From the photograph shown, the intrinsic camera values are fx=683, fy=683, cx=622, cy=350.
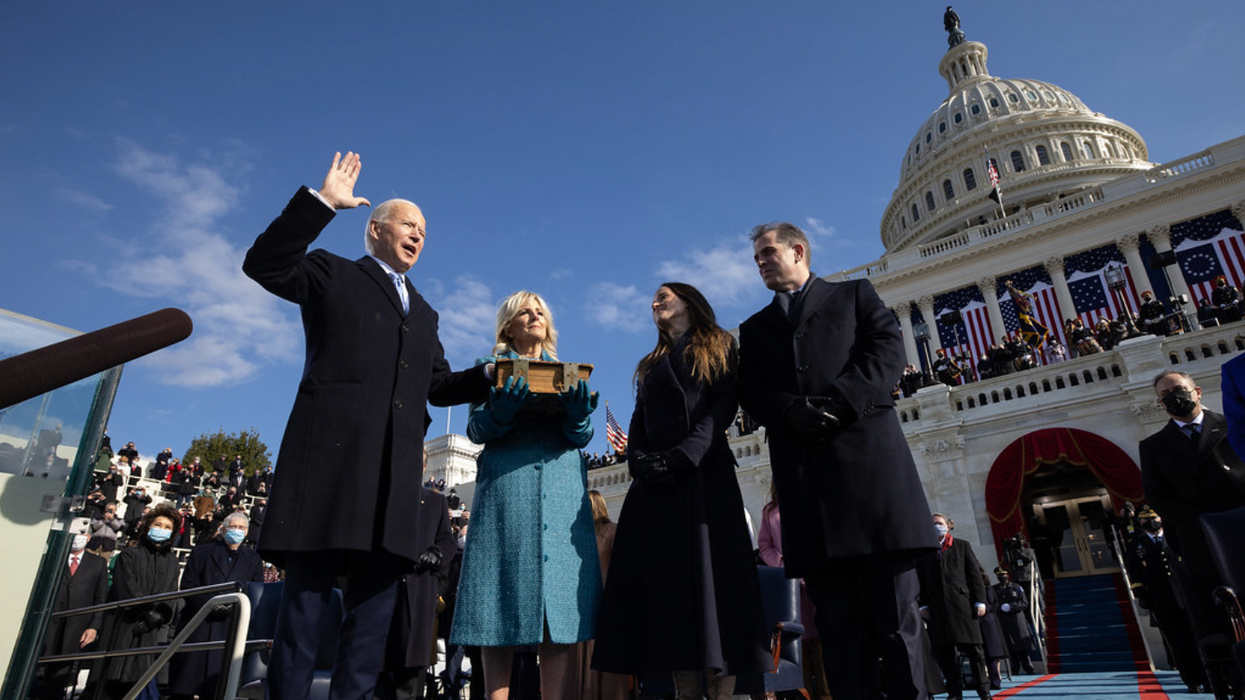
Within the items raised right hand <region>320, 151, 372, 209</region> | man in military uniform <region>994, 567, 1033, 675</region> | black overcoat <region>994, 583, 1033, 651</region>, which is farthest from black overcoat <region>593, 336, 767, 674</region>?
black overcoat <region>994, 583, 1033, 651</region>

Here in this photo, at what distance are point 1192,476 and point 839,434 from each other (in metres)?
3.59

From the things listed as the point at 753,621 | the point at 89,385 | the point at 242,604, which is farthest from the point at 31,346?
the point at 753,621

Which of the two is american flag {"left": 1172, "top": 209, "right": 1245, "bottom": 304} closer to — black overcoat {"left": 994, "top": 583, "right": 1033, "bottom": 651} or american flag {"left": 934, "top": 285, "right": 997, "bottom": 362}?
american flag {"left": 934, "top": 285, "right": 997, "bottom": 362}

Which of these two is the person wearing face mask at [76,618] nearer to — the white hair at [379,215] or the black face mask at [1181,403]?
the white hair at [379,215]

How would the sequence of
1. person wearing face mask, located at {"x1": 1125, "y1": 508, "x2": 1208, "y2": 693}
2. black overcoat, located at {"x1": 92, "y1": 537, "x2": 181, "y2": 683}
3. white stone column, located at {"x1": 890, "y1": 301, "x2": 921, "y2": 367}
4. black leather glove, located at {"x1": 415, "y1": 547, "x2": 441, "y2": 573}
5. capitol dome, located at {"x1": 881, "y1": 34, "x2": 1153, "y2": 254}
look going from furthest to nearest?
capitol dome, located at {"x1": 881, "y1": 34, "x2": 1153, "y2": 254}, white stone column, located at {"x1": 890, "y1": 301, "x2": 921, "y2": 367}, person wearing face mask, located at {"x1": 1125, "y1": 508, "x2": 1208, "y2": 693}, black overcoat, located at {"x1": 92, "y1": 537, "x2": 181, "y2": 683}, black leather glove, located at {"x1": 415, "y1": 547, "x2": 441, "y2": 573}

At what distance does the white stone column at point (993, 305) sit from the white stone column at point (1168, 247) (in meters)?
6.32

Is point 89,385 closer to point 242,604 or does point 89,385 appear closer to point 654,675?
point 242,604

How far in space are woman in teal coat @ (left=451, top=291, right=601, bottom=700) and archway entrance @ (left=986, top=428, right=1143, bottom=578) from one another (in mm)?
16957

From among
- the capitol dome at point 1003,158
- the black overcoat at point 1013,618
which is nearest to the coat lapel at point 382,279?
the black overcoat at point 1013,618

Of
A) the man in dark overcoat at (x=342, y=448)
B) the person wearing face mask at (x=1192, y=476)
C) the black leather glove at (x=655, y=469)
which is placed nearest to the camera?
the man in dark overcoat at (x=342, y=448)

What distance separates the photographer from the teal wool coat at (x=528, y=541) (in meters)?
2.92

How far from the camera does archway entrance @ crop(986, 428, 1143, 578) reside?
1644 centimetres

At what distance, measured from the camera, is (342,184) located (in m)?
2.74

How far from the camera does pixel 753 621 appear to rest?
3.04 m
